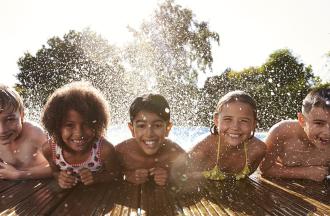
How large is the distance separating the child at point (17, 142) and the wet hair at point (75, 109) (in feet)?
1.01

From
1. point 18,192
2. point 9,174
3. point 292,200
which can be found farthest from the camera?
point 9,174

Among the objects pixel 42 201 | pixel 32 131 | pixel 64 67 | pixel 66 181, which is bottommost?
pixel 42 201

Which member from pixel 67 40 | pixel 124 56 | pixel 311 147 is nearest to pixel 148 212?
pixel 311 147

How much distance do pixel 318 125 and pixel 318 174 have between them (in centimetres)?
48

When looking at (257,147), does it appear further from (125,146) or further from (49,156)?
(49,156)

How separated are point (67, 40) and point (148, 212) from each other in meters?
28.1

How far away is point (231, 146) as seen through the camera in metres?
3.58

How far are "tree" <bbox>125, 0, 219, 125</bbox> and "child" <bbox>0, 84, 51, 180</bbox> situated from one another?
2091 cm

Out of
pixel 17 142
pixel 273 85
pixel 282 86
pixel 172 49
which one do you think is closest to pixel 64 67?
pixel 172 49

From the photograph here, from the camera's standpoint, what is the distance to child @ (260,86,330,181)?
10.9ft

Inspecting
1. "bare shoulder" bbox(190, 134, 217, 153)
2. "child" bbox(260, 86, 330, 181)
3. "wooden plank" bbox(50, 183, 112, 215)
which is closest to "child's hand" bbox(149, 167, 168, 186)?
"wooden plank" bbox(50, 183, 112, 215)

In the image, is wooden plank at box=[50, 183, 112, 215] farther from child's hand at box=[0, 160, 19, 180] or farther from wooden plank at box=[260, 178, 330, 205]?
wooden plank at box=[260, 178, 330, 205]

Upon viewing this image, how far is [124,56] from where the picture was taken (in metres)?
26.8

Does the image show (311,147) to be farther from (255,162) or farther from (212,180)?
(212,180)
